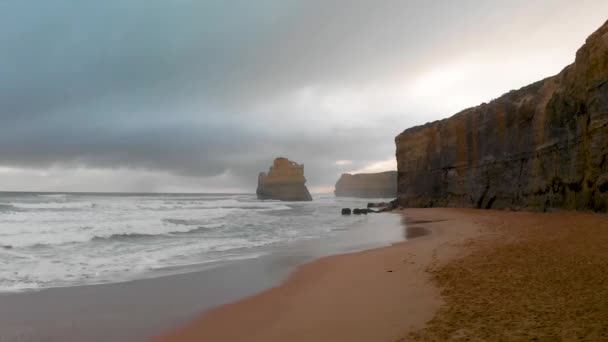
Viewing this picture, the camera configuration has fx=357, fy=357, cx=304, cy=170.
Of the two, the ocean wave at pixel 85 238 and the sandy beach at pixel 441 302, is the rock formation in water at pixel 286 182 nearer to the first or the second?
the ocean wave at pixel 85 238

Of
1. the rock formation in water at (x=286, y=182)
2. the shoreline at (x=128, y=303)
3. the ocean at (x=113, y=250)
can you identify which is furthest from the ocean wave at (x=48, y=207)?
the rock formation in water at (x=286, y=182)

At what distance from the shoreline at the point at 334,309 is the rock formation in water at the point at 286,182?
79.7 metres

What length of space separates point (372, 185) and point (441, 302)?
122066mm

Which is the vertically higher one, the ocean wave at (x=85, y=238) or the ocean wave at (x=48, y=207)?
the ocean wave at (x=48, y=207)

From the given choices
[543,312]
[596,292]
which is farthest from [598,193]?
[543,312]

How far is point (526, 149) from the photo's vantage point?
73.0 feet

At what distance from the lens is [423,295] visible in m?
5.54

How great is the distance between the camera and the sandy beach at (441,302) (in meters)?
3.84

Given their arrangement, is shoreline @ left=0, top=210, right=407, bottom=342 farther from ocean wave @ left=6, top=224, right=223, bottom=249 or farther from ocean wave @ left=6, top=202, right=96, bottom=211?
ocean wave @ left=6, top=202, right=96, bottom=211

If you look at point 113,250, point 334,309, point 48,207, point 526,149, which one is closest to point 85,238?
point 113,250

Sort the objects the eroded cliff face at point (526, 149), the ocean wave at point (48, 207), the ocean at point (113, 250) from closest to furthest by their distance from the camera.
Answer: the ocean at point (113, 250) < the eroded cliff face at point (526, 149) < the ocean wave at point (48, 207)

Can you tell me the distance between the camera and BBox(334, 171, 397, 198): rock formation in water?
4602 inches

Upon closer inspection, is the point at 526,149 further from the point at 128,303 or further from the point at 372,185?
the point at 372,185

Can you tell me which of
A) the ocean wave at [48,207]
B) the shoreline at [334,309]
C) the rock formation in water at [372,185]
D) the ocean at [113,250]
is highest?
the rock formation in water at [372,185]
